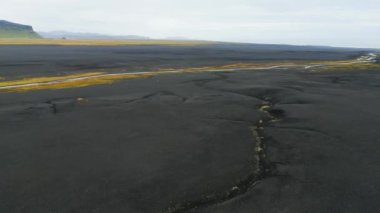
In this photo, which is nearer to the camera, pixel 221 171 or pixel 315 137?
pixel 221 171

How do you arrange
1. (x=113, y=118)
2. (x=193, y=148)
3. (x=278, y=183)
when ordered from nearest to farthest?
1. (x=278, y=183)
2. (x=193, y=148)
3. (x=113, y=118)

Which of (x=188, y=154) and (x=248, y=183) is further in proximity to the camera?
(x=188, y=154)

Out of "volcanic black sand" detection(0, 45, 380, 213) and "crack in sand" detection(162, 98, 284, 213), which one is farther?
"volcanic black sand" detection(0, 45, 380, 213)

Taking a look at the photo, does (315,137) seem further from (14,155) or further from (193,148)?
(14,155)

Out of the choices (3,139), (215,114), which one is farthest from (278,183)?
(3,139)

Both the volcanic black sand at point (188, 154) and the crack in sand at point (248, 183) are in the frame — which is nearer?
the crack in sand at point (248, 183)

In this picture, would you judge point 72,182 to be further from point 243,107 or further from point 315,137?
point 243,107

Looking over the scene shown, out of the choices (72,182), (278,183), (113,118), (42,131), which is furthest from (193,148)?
(42,131)

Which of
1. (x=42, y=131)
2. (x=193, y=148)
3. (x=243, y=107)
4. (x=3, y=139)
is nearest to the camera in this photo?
(x=193, y=148)
